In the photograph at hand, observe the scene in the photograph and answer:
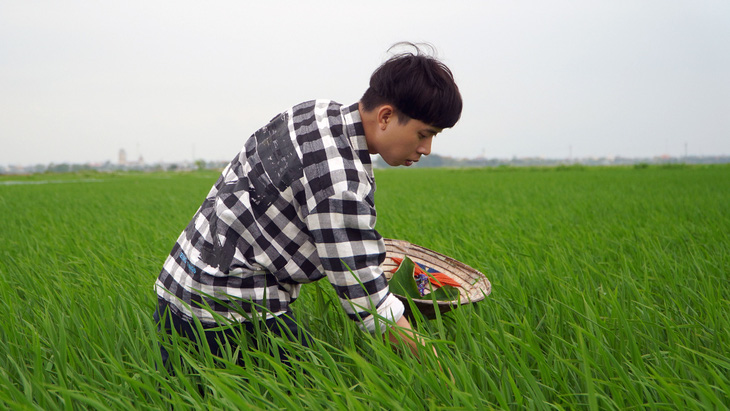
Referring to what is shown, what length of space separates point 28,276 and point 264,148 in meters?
1.46

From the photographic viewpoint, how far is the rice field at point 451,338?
978 mm

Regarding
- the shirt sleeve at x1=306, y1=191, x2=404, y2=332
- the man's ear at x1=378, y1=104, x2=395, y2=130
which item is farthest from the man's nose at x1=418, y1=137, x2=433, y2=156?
the shirt sleeve at x1=306, y1=191, x2=404, y2=332

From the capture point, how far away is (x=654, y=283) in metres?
1.99

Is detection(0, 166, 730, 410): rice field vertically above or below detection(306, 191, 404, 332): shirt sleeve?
below

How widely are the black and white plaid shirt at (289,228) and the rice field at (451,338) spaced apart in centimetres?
12

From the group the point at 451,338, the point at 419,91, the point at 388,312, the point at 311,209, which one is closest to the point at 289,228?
the point at 311,209

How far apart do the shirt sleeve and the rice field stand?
11 cm

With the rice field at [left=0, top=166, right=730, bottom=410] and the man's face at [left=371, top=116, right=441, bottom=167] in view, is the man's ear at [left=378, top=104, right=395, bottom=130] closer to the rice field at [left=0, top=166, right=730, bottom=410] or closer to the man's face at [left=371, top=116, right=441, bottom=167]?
the man's face at [left=371, top=116, right=441, bottom=167]

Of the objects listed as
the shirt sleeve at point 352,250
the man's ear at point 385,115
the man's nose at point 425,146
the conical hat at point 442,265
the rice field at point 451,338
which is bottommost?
the rice field at point 451,338

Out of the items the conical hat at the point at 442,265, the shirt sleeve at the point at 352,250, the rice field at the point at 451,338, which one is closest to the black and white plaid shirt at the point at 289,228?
the shirt sleeve at the point at 352,250

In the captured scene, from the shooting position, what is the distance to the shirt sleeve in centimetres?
103

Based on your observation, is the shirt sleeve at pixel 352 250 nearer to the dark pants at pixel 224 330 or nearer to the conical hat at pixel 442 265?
the dark pants at pixel 224 330

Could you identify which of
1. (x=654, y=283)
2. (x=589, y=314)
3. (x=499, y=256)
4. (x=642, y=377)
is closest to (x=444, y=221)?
(x=499, y=256)

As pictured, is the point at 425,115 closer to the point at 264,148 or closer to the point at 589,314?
the point at 264,148
